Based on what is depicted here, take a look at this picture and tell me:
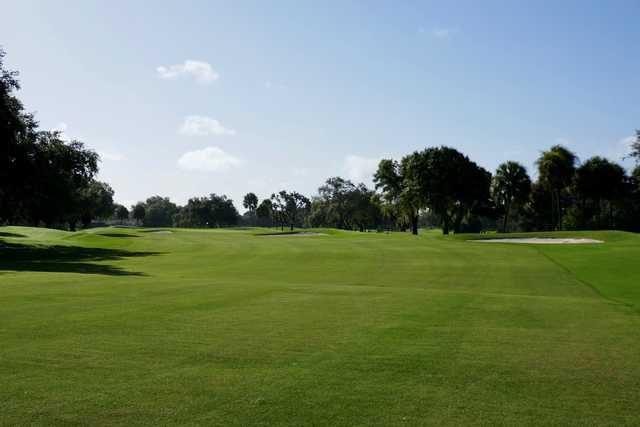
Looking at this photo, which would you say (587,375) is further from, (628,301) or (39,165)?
(39,165)

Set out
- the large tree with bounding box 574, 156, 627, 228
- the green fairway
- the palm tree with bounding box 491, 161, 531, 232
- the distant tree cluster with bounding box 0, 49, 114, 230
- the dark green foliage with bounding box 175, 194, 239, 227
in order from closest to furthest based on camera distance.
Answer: the green fairway, the distant tree cluster with bounding box 0, 49, 114, 230, the large tree with bounding box 574, 156, 627, 228, the palm tree with bounding box 491, 161, 531, 232, the dark green foliage with bounding box 175, 194, 239, 227

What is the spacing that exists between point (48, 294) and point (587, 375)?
12.4 metres

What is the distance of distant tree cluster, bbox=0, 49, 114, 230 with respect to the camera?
3966 cm

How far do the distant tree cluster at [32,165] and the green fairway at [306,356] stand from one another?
26.8 m

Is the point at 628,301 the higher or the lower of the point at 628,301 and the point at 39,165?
the lower

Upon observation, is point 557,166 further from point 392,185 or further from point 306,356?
point 306,356

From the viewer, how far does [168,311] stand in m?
11.8

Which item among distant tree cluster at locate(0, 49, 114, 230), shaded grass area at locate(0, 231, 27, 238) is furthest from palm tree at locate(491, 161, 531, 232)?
shaded grass area at locate(0, 231, 27, 238)

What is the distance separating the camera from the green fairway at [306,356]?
580cm

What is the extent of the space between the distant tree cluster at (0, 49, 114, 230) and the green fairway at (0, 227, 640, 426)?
26.8 meters

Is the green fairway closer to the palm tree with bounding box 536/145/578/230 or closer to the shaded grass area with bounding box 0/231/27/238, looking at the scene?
the shaded grass area with bounding box 0/231/27/238

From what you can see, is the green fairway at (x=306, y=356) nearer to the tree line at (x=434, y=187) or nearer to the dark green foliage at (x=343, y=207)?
the tree line at (x=434, y=187)

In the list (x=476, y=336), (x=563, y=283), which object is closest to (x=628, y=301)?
(x=563, y=283)

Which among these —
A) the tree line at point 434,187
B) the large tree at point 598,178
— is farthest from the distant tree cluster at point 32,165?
the large tree at point 598,178
